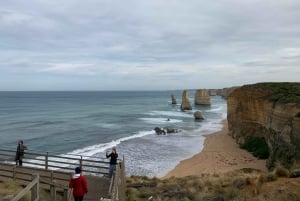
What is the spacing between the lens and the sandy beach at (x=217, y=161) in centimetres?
2822

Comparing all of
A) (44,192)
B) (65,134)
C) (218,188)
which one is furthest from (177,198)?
(65,134)

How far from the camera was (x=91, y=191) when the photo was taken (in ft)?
38.5

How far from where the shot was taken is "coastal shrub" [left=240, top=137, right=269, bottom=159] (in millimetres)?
32688

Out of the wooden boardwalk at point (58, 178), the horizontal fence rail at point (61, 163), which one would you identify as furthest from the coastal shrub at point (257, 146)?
the wooden boardwalk at point (58, 178)

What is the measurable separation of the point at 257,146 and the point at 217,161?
222 inches

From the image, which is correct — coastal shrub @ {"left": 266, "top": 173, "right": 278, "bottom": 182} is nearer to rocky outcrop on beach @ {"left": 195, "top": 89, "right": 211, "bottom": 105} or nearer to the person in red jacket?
the person in red jacket

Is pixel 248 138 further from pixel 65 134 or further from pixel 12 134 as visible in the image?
pixel 12 134

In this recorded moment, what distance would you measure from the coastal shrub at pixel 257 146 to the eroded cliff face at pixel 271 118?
0.65m

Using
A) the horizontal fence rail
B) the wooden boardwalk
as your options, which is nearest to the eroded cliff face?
the horizontal fence rail

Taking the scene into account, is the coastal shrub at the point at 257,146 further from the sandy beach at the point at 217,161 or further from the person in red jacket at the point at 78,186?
the person in red jacket at the point at 78,186

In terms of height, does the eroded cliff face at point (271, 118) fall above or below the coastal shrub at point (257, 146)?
above

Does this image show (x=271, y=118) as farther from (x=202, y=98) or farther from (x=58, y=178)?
(x=202, y=98)

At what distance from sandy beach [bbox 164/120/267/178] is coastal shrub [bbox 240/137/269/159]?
0.57 meters

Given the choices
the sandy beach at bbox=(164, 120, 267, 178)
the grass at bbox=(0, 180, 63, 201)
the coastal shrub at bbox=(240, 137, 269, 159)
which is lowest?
the sandy beach at bbox=(164, 120, 267, 178)
